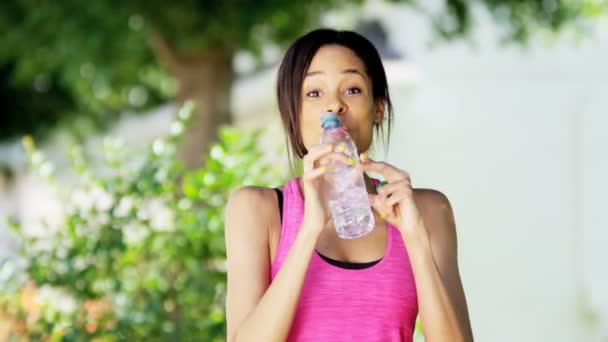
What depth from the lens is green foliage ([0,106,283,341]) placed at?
388 centimetres

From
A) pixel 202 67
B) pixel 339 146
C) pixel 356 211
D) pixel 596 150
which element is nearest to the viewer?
pixel 339 146

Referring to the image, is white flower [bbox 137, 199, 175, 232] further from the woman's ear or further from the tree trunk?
the tree trunk

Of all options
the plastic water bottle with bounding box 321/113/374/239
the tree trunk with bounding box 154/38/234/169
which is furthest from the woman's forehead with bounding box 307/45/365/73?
the tree trunk with bounding box 154/38/234/169

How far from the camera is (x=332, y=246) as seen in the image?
2.10 m

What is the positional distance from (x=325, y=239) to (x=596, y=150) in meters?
5.94

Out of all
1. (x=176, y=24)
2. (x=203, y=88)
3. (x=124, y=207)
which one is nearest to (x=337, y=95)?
(x=124, y=207)

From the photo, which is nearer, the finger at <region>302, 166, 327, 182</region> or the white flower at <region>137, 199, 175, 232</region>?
the finger at <region>302, 166, 327, 182</region>

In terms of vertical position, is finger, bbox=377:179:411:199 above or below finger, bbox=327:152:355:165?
below

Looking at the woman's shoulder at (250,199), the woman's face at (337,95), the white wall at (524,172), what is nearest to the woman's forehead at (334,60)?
the woman's face at (337,95)

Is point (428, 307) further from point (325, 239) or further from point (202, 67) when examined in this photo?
point (202, 67)

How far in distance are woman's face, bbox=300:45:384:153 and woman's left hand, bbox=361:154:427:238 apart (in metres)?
0.12

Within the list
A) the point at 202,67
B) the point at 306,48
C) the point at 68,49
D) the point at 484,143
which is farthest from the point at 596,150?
the point at 306,48

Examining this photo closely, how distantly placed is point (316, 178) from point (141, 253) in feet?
7.34

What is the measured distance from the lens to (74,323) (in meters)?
3.95
